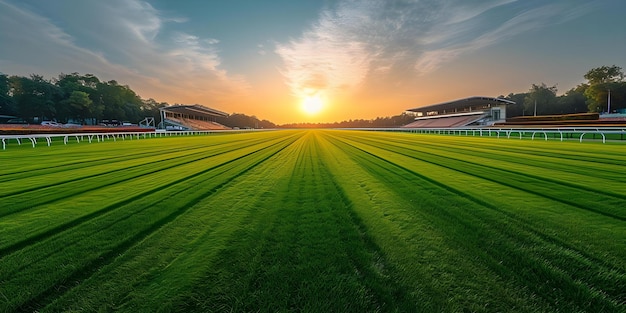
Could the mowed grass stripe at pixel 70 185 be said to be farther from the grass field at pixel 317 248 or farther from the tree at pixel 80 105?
the tree at pixel 80 105

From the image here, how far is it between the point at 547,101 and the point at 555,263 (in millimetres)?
90862

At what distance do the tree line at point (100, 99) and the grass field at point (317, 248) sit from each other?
7103 cm

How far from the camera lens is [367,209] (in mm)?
3369

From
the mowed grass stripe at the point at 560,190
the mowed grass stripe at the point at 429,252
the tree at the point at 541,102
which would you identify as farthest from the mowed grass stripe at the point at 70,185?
the tree at the point at 541,102

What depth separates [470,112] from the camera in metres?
55.9

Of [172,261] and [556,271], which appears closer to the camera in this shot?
[556,271]

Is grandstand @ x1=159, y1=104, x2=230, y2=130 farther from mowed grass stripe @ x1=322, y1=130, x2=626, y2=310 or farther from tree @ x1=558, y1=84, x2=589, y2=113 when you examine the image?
tree @ x1=558, y1=84, x2=589, y2=113

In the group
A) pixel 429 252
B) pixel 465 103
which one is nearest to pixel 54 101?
pixel 429 252

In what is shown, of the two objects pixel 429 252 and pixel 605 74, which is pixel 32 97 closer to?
pixel 429 252

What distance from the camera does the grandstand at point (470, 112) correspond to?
49.9 meters

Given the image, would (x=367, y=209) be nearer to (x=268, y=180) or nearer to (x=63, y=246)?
(x=268, y=180)

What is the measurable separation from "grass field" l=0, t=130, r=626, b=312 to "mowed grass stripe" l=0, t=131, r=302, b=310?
1 cm

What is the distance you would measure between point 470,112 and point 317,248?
63.9 meters

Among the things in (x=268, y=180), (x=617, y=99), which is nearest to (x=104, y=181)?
A: (x=268, y=180)
